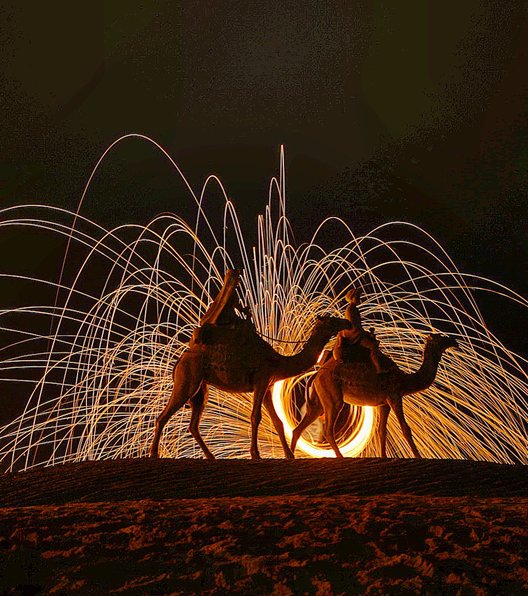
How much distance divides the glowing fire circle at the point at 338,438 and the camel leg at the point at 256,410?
1.53 meters

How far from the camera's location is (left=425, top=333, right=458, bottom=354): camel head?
13.3 meters

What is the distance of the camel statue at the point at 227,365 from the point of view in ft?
38.1

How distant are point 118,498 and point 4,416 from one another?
15.8 metres

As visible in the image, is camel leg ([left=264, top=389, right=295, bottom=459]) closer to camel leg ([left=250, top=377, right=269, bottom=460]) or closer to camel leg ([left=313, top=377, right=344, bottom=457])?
camel leg ([left=250, top=377, right=269, bottom=460])

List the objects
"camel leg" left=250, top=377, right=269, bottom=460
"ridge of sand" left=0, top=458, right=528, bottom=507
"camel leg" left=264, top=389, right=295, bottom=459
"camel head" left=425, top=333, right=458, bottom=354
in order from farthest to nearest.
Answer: "camel head" left=425, top=333, right=458, bottom=354 → "camel leg" left=264, top=389, right=295, bottom=459 → "camel leg" left=250, top=377, right=269, bottom=460 → "ridge of sand" left=0, top=458, right=528, bottom=507

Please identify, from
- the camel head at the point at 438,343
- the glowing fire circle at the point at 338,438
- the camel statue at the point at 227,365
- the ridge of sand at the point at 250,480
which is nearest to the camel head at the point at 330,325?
the camel statue at the point at 227,365

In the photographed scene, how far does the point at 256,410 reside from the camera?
1179cm

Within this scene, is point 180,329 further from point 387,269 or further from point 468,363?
point 387,269

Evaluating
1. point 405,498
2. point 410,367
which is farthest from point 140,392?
point 405,498

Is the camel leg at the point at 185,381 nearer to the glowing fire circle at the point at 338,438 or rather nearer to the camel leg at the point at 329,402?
the camel leg at the point at 329,402

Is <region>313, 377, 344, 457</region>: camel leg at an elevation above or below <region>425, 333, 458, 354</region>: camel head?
below

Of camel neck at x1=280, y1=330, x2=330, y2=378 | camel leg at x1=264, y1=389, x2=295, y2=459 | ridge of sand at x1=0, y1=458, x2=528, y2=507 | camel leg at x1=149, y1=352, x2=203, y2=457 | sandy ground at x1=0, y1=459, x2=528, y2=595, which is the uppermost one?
camel neck at x1=280, y1=330, x2=330, y2=378

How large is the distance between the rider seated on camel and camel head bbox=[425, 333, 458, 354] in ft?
4.20

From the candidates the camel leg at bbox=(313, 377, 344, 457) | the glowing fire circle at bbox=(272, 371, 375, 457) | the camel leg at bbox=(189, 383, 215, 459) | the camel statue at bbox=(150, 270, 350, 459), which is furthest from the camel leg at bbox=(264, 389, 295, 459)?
the glowing fire circle at bbox=(272, 371, 375, 457)
